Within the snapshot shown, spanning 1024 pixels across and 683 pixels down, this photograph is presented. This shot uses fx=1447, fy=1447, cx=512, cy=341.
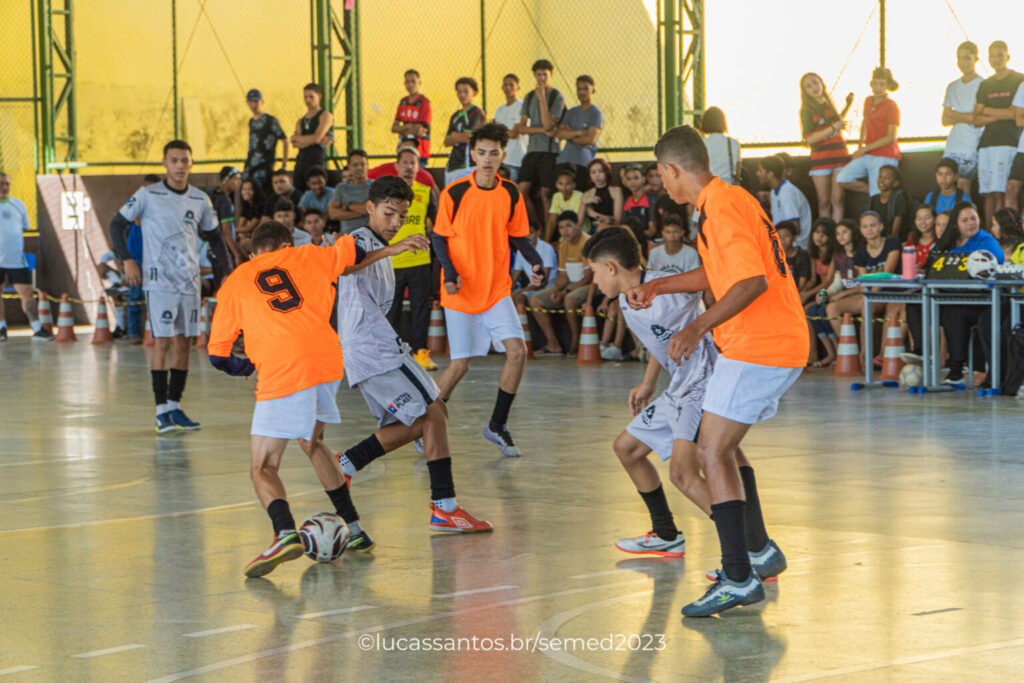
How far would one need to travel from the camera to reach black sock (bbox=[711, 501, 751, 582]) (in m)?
5.32

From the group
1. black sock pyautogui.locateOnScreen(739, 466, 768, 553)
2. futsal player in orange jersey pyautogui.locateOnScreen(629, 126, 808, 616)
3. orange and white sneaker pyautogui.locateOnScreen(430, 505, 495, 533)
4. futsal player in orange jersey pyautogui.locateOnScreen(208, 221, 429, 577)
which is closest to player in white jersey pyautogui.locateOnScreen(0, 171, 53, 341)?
orange and white sneaker pyautogui.locateOnScreen(430, 505, 495, 533)

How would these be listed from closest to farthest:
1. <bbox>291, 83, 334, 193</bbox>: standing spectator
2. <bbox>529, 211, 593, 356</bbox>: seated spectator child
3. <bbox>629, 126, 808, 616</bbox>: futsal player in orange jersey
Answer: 1. <bbox>629, 126, 808, 616</bbox>: futsal player in orange jersey
2. <bbox>529, 211, 593, 356</bbox>: seated spectator child
3. <bbox>291, 83, 334, 193</bbox>: standing spectator

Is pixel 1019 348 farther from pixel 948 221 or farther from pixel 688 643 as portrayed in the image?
pixel 688 643

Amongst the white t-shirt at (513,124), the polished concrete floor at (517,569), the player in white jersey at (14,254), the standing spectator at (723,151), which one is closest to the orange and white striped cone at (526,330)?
the white t-shirt at (513,124)

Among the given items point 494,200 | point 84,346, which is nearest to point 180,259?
point 494,200

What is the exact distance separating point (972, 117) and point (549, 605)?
37.2 ft

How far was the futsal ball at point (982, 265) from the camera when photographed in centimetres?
1251

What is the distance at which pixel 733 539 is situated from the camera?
5.35 metres

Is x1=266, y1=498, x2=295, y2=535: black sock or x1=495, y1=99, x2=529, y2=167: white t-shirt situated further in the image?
x1=495, y1=99, x2=529, y2=167: white t-shirt

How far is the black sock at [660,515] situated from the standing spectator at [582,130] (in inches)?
466

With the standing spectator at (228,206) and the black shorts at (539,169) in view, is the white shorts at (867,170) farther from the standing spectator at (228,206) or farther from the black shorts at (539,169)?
the standing spectator at (228,206)

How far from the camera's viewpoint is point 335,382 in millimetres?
6535

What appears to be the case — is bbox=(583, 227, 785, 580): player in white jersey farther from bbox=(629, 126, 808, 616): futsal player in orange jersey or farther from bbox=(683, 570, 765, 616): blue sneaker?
bbox=(683, 570, 765, 616): blue sneaker

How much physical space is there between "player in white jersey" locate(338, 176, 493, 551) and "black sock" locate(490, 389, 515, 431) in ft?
7.34
